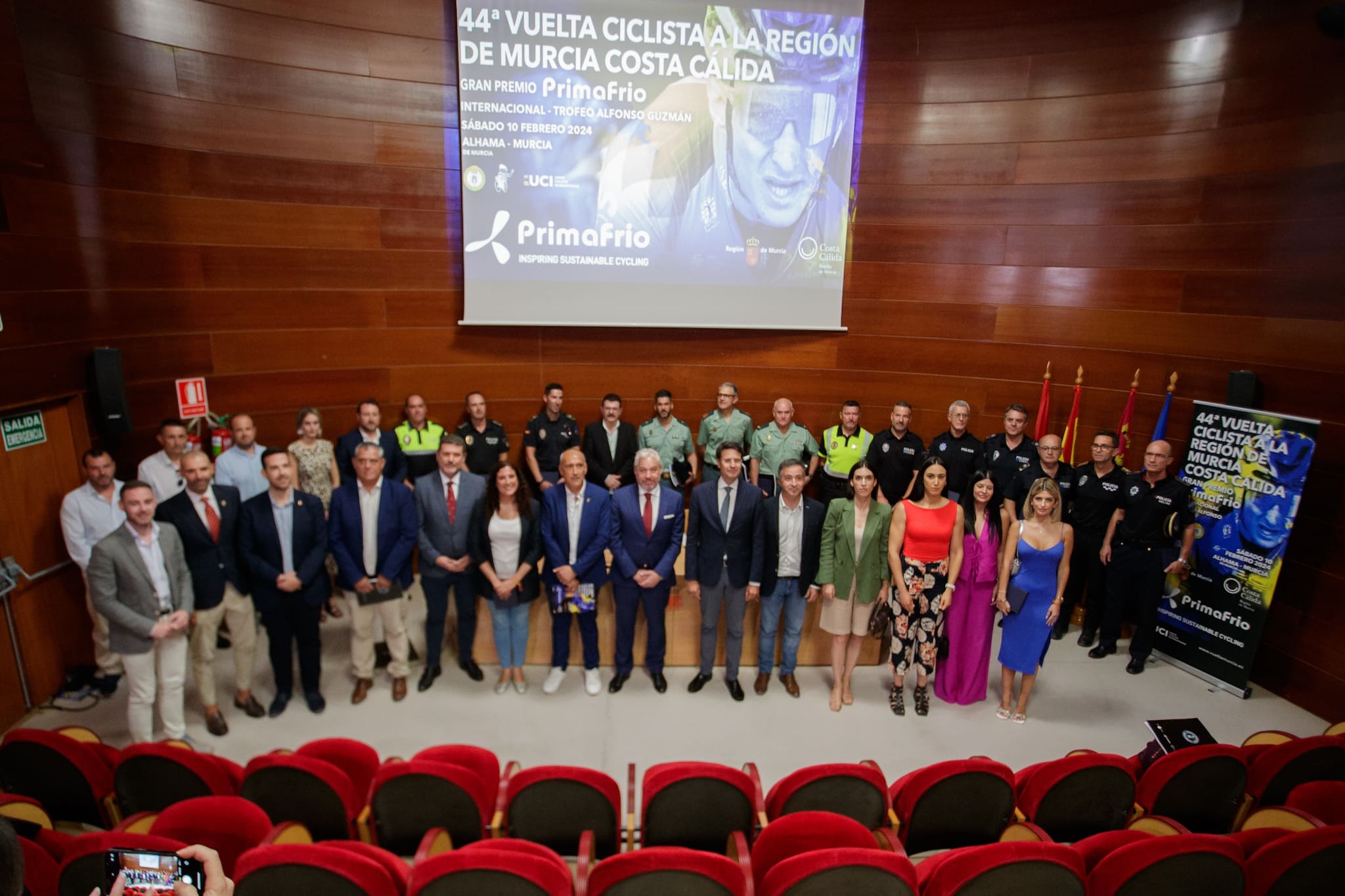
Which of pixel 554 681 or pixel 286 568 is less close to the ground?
pixel 286 568

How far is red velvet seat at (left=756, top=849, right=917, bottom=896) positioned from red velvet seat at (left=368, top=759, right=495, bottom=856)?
3.97 ft

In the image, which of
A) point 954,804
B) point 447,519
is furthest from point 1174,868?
point 447,519

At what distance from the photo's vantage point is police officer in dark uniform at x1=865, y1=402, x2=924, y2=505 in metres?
6.32

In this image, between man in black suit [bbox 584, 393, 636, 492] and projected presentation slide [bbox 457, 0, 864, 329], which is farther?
man in black suit [bbox 584, 393, 636, 492]

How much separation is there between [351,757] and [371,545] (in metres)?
1.59

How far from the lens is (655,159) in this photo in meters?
6.43

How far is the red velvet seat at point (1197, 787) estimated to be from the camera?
9.96 feet

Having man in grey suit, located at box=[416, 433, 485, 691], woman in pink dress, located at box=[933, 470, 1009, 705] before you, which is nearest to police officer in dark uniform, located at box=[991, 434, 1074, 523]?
woman in pink dress, located at box=[933, 470, 1009, 705]

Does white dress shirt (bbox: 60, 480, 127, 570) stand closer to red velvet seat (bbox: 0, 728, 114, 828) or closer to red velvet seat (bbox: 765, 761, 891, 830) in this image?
red velvet seat (bbox: 0, 728, 114, 828)

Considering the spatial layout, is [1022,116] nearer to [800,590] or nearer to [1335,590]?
[1335,590]

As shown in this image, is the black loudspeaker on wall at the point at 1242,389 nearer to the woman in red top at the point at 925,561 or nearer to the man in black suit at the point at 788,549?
the woman in red top at the point at 925,561

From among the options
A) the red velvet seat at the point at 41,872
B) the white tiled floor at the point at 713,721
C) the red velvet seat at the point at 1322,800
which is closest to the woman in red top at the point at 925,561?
the white tiled floor at the point at 713,721

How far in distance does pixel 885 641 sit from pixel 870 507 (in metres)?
1.40

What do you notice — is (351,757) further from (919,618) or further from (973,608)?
(973,608)
